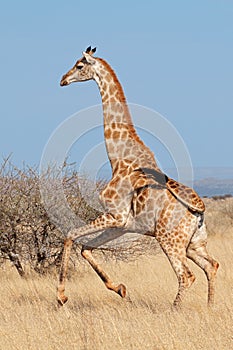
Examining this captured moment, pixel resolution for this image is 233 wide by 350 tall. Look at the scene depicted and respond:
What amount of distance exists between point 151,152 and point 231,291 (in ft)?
7.07

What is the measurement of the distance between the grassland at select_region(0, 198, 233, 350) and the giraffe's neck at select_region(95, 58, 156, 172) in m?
1.82

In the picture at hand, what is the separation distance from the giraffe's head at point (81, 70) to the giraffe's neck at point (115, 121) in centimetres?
13

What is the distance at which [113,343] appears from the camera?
21.0ft

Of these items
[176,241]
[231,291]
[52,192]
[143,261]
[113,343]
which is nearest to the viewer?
[113,343]

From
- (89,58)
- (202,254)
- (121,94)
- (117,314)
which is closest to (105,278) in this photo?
(117,314)

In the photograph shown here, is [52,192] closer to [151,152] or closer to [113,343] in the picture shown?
[151,152]

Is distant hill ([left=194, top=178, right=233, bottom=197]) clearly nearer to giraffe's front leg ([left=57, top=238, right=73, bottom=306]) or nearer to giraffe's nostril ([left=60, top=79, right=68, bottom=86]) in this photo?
giraffe's nostril ([left=60, top=79, right=68, bottom=86])

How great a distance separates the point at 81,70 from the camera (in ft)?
29.5

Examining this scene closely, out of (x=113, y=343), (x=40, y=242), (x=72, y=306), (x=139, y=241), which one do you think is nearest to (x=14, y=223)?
(x=40, y=242)

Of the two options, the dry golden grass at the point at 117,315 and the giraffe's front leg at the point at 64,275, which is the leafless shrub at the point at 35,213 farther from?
the giraffe's front leg at the point at 64,275

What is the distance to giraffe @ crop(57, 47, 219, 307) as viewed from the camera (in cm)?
821

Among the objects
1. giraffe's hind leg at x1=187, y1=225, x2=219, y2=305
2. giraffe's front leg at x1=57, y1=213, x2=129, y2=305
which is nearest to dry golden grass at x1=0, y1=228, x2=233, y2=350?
giraffe's front leg at x1=57, y1=213, x2=129, y2=305

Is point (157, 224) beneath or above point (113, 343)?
above

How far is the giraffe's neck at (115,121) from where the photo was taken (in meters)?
8.84
